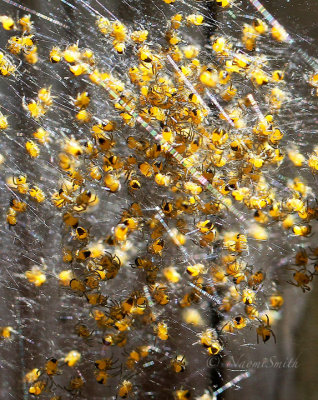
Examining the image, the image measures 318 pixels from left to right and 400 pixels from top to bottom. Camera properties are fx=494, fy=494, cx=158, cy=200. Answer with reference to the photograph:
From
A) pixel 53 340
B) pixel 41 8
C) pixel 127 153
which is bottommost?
pixel 53 340

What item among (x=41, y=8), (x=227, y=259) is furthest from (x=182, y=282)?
(x=41, y=8)

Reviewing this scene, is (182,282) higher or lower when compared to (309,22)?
lower

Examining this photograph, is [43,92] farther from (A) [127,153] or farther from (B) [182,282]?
(B) [182,282]

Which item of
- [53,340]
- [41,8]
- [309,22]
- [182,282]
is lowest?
[53,340]

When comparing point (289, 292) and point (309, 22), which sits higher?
point (309, 22)

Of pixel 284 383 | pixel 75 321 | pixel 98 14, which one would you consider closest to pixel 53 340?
pixel 75 321

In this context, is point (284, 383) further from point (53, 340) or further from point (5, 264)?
point (5, 264)
